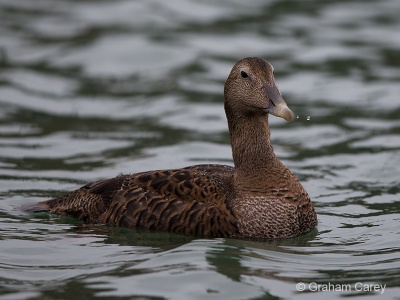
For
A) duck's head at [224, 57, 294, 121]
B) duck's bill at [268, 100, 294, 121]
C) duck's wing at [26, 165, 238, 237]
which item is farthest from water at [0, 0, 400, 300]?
duck's head at [224, 57, 294, 121]

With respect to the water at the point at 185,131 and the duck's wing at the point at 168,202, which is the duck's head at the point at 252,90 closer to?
the duck's wing at the point at 168,202

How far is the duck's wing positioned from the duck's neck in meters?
0.20

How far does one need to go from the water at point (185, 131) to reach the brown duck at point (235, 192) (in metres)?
0.19

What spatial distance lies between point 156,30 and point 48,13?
9.20ft

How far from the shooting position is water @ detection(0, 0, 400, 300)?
8.98 meters

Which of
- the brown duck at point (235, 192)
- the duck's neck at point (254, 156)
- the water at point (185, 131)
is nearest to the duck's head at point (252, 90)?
the brown duck at point (235, 192)

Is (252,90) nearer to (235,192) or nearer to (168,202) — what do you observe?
(235,192)

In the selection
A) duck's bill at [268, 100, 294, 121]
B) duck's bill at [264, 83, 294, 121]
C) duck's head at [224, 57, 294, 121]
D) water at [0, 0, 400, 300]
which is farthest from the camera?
duck's head at [224, 57, 294, 121]

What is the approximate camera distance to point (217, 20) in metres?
22.3

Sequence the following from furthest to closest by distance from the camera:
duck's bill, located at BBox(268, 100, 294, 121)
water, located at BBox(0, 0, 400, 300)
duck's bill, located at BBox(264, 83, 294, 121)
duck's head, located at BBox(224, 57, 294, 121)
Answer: duck's head, located at BBox(224, 57, 294, 121) < duck's bill, located at BBox(264, 83, 294, 121) < duck's bill, located at BBox(268, 100, 294, 121) < water, located at BBox(0, 0, 400, 300)

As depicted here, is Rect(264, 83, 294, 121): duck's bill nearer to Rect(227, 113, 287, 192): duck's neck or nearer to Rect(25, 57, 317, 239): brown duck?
Rect(25, 57, 317, 239): brown duck

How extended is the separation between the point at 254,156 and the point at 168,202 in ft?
3.64

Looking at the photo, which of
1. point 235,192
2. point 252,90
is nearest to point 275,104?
point 252,90

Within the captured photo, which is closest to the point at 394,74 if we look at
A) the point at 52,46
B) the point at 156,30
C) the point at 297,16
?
the point at 297,16
